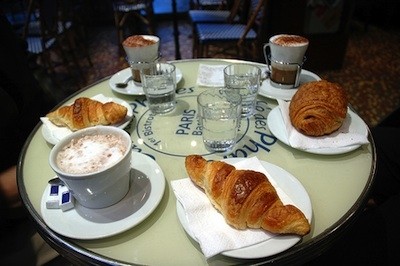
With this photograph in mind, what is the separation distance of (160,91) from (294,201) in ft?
2.11

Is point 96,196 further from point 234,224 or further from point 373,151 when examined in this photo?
point 373,151

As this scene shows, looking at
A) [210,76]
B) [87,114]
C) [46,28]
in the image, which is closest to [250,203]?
[87,114]

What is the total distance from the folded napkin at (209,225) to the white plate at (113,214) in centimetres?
6

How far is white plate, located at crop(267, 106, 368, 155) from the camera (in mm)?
921

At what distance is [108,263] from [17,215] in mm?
657

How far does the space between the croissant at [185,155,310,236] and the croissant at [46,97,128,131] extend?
0.44 m

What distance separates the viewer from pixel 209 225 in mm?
699

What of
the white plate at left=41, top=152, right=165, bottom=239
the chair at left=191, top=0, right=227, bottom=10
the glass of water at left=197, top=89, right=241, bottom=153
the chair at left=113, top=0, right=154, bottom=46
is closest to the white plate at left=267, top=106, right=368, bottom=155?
the glass of water at left=197, top=89, right=241, bottom=153

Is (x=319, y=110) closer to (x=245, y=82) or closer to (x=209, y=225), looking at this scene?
(x=245, y=82)

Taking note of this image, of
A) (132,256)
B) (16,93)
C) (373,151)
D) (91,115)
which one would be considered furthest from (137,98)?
(373,151)

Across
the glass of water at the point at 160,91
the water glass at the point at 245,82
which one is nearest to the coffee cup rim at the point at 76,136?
the glass of water at the point at 160,91

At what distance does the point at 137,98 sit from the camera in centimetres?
130

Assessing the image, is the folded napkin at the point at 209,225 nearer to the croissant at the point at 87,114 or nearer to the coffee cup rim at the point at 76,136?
the coffee cup rim at the point at 76,136

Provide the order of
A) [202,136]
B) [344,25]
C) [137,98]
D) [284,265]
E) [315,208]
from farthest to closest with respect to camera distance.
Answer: [344,25], [137,98], [202,136], [315,208], [284,265]
